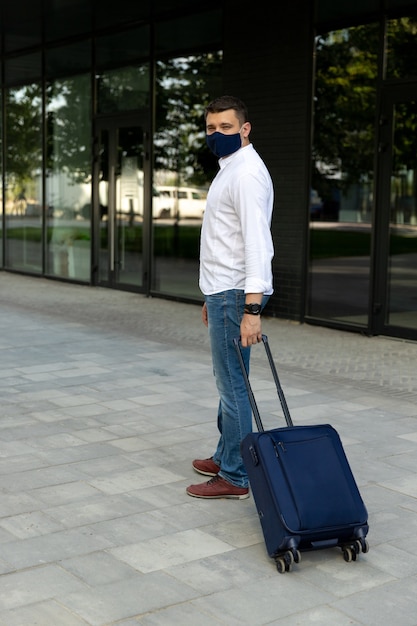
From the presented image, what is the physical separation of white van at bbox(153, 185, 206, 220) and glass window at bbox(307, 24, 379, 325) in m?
2.17

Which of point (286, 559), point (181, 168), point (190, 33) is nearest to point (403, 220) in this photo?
point (181, 168)

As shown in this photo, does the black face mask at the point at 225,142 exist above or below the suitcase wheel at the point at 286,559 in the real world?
above

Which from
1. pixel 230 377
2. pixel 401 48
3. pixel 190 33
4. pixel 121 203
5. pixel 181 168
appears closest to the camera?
pixel 230 377

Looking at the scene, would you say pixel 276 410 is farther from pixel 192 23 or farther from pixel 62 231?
pixel 62 231

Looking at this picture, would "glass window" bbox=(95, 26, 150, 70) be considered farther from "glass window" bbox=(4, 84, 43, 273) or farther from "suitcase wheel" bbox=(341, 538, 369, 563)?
"suitcase wheel" bbox=(341, 538, 369, 563)

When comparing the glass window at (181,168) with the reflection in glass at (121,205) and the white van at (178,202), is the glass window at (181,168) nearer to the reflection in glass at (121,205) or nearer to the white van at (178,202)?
the white van at (178,202)

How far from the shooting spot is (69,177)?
608 inches

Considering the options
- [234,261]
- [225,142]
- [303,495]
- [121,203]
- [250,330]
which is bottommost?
[303,495]

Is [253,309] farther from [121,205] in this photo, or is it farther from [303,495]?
[121,205]

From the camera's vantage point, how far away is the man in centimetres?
450

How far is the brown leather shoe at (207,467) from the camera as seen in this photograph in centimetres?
522

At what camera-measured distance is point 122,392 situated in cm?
736

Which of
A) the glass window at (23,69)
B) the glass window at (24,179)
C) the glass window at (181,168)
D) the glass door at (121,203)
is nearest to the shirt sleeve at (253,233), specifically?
the glass window at (181,168)

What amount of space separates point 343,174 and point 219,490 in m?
6.37
